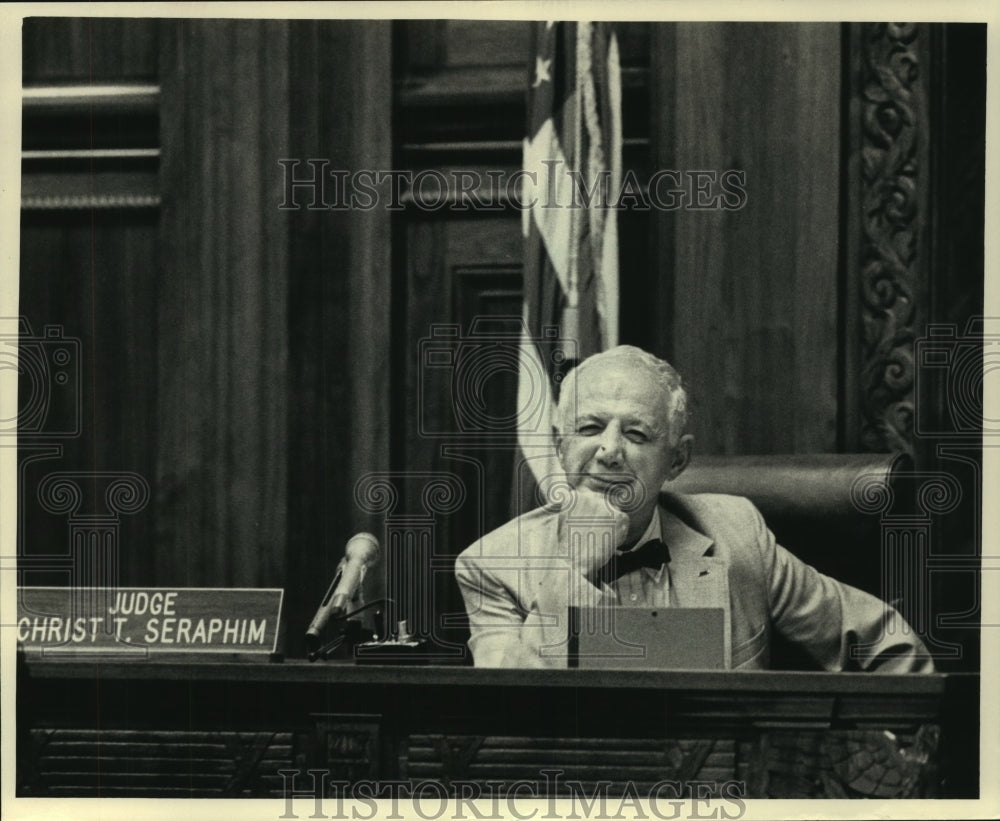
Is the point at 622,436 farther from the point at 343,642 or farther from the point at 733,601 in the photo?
the point at 343,642

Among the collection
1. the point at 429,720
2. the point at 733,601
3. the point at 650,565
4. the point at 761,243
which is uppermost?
the point at 761,243

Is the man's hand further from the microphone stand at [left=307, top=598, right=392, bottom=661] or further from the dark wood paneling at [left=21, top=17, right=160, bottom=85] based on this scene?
the dark wood paneling at [left=21, top=17, right=160, bottom=85]

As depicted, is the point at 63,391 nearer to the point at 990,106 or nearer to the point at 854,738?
the point at 854,738

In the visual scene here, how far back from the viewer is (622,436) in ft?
15.8

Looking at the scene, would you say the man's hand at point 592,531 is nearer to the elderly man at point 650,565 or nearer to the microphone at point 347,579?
the elderly man at point 650,565

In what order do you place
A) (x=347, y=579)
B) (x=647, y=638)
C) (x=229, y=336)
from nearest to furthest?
(x=647, y=638), (x=347, y=579), (x=229, y=336)

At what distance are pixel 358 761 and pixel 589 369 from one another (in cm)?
145

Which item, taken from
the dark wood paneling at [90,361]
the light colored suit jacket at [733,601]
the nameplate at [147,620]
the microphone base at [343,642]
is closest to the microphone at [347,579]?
the microphone base at [343,642]

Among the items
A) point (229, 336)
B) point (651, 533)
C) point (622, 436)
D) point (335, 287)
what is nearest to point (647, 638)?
point (651, 533)

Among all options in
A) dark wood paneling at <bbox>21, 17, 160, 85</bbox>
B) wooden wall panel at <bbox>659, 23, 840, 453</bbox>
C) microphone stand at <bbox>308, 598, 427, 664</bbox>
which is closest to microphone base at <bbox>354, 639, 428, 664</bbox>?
microphone stand at <bbox>308, 598, 427, 664</bbox>

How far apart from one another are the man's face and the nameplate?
1105mm

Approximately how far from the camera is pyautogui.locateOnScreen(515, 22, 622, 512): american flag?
16.3 feet

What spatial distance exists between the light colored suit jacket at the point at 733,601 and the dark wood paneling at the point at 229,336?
2.80 feet

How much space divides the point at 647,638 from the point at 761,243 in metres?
1.36
